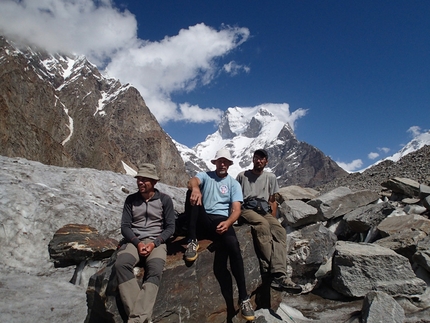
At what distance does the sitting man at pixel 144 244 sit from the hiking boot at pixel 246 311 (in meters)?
1.60

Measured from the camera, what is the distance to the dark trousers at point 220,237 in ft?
18.5

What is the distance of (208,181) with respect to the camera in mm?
6375

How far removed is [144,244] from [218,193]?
1.79m

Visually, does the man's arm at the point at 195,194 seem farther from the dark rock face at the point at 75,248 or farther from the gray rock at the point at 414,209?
the gray rock at the point at 414,209

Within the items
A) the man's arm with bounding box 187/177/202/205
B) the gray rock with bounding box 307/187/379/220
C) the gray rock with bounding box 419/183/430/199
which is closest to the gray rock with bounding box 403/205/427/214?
the gray rock with bounding box 419/183/430/199

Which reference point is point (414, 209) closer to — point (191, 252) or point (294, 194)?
point (294, 194)

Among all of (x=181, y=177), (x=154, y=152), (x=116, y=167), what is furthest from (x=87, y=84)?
(x=116, y=167)

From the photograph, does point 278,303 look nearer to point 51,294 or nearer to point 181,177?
point 51,294

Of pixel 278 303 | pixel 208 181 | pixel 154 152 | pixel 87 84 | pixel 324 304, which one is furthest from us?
pixel 87 84

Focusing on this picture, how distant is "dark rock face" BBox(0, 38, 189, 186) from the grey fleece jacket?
54.1m

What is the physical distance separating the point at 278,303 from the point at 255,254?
133 centimetres

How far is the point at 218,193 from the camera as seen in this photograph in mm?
6277

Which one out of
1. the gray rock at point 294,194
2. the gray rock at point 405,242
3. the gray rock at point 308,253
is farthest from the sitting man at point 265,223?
→ the gray rock at point 294,194

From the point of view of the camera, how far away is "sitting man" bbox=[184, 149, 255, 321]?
5617mm
